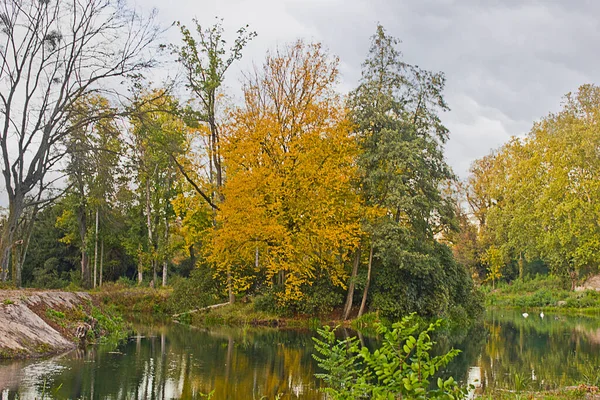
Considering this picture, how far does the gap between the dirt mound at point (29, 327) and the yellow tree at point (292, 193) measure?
31.5 ft

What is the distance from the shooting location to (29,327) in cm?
1497

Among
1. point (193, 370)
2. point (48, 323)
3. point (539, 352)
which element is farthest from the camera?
point (539, 352)

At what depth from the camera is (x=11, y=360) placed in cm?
1299

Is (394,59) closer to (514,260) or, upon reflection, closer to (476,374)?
(476,374)

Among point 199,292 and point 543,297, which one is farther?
point 543,297

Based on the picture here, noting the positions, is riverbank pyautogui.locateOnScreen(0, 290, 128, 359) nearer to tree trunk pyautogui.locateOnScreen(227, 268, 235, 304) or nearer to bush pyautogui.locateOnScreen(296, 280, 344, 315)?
tree trunk pyautogui.locateOnScreen(227, 268, 235, 304)

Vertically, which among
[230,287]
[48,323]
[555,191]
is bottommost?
[48,323]

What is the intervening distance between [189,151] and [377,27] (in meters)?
12.3

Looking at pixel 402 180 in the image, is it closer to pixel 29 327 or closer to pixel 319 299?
pixel 319 299

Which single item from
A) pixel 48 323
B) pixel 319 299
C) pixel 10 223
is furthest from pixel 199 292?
pixel 48 323

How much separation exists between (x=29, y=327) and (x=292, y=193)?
13.0 meters

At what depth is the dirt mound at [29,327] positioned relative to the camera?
13.7 meters

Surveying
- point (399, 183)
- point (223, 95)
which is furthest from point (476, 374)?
point (223, 95)

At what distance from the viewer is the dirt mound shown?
44.9 feet
